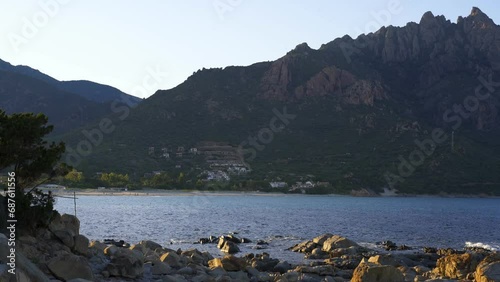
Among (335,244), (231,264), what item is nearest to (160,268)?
(231,264)

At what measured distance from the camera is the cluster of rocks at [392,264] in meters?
24.5

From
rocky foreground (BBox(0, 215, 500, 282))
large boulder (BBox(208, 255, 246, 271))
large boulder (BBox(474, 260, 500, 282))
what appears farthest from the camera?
large boulder (BBox(208, 255, 246, 271))

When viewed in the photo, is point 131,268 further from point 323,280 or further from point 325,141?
point 325,141

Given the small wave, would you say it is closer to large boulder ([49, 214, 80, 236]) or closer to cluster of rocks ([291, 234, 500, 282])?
cluster of rocks ([291, 234, 500, 282])

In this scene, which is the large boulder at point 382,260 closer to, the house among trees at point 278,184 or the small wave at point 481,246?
the small wave at point 481,246

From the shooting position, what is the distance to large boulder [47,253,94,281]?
65.6 feet

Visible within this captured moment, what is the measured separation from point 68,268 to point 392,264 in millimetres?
21183

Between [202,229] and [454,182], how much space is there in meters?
124

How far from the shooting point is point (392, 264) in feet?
111

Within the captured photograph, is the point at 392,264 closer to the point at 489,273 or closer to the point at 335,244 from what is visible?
the point at 489,273

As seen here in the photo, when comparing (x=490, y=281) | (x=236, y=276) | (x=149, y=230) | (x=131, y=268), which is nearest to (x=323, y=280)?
(x=236, y=276)

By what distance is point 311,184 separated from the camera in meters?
165

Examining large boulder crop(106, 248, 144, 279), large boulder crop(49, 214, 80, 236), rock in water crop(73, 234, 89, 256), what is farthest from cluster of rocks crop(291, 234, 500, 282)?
large boulder crop(49, 214, 80, 236)

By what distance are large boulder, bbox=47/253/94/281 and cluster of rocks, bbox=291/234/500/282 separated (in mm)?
12224
